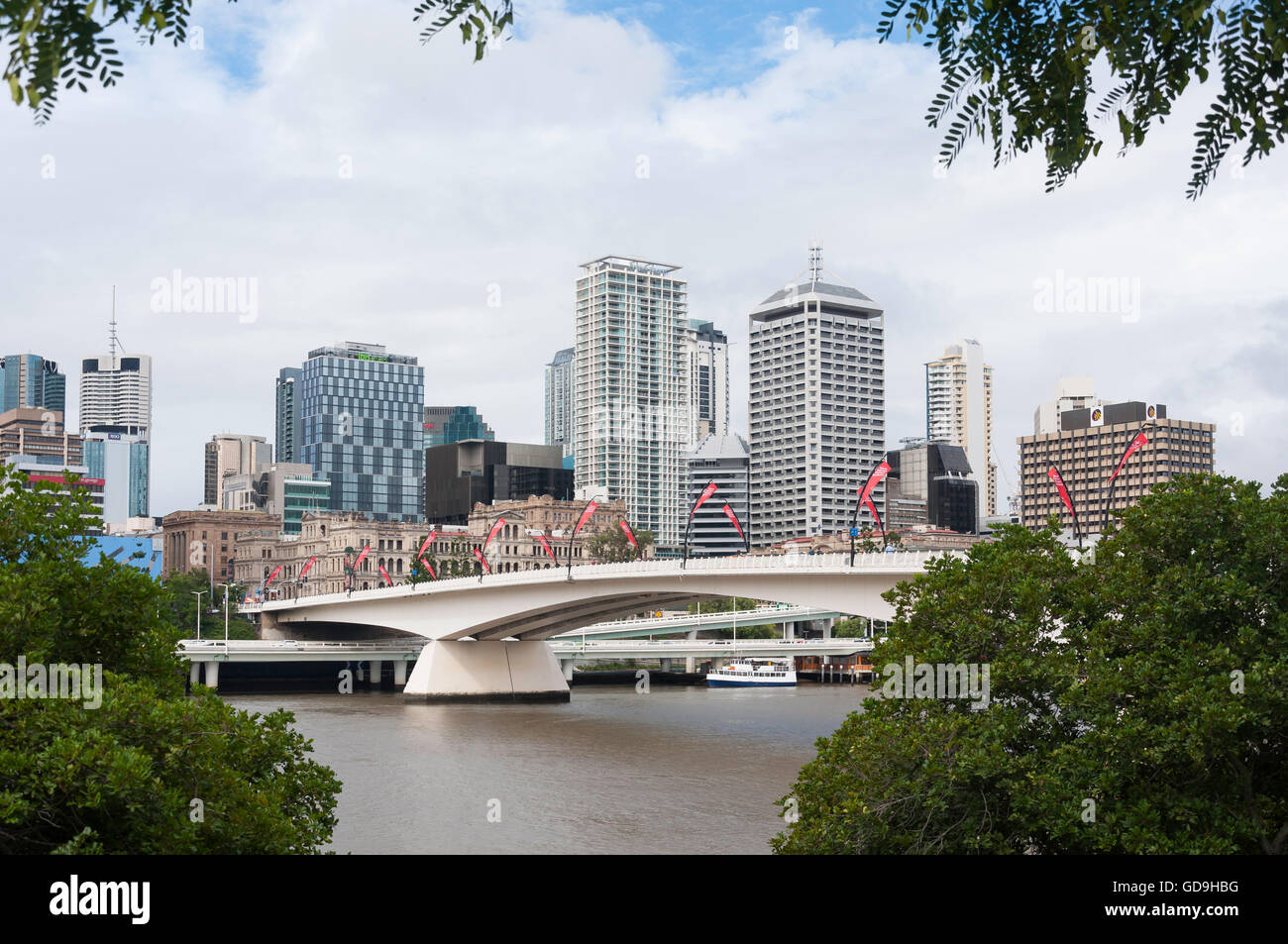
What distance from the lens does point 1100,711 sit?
672 inches

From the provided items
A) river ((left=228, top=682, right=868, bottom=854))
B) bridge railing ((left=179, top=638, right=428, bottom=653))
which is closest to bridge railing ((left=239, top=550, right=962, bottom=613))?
river ((left=228, top=682, right=868, bottom=854))

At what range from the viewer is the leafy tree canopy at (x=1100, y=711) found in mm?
15828

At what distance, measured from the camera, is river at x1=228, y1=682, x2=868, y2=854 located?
3177cm

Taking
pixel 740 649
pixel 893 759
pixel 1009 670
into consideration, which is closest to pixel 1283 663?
pixel 1009 670

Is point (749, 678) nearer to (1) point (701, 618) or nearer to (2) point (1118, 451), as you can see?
(1) point (701, 618)

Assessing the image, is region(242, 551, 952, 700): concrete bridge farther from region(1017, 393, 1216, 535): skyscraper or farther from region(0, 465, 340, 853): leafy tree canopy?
region(1017, 393, 1216, 535): skyscraper

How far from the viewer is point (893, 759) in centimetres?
1802

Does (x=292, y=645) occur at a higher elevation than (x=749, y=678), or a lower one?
higher

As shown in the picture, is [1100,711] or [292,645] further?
[292,645]

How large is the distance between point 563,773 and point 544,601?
92.7 ft

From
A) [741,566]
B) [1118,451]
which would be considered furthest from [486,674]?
[1118,451]

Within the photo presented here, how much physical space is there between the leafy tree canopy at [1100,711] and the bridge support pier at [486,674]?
62852 mm

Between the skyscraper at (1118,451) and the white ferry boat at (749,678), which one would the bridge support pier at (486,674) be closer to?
the white ferry boat at (749,678)
